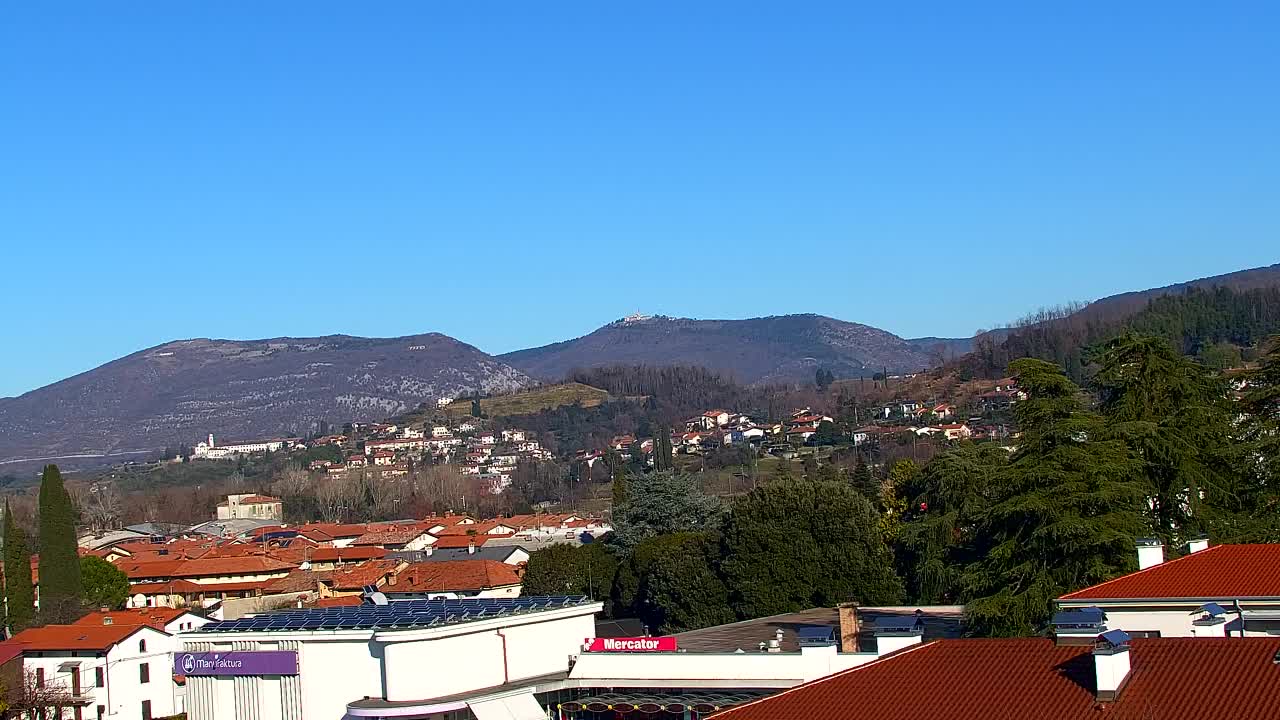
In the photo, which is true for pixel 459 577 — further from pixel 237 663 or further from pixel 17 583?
pixel 237 663

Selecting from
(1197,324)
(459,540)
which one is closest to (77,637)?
(459,540)

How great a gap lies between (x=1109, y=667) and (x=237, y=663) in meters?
19.6

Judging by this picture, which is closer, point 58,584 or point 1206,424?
point 1206,424

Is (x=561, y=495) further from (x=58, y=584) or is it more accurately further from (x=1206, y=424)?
(x=1206, y=424)

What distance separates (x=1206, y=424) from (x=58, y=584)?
4917 cm

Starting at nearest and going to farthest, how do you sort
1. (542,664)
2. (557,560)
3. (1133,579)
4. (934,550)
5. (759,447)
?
(1133,579) < (542,664) < (934,550) < (557,560) < (759,447)

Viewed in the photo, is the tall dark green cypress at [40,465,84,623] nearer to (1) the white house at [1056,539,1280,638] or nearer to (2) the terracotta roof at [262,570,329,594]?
(2) the terracotta roof at [262,570,329,594]

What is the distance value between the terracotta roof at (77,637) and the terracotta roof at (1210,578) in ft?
107

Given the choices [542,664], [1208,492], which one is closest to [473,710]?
[542,664]

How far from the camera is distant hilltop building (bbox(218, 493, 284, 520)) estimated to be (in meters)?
156

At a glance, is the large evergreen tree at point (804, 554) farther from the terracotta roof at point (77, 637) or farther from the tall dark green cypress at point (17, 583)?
the tall dark green cypress at point (17, 583)

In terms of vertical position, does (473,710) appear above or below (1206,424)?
below

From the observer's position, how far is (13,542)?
65000 mm

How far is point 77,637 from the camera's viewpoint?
47.0 m
